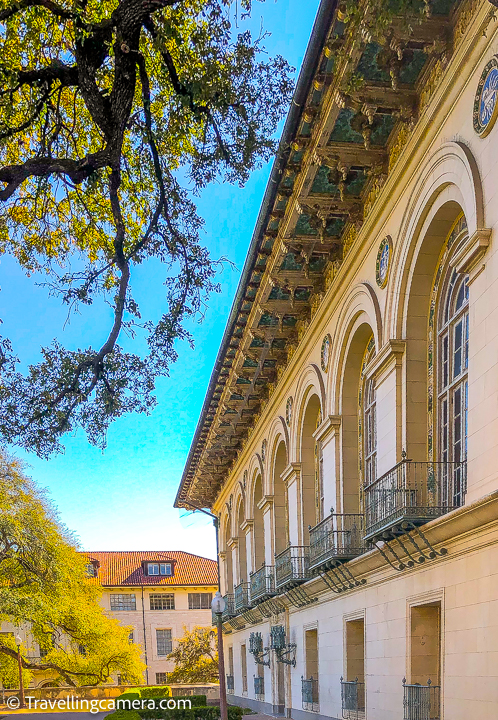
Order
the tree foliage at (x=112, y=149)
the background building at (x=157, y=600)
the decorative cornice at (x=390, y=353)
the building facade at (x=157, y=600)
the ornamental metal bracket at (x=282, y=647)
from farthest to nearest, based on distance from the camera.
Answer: the background building at (x=157, y=600) → the building facade at (x=157, y=600) → the ornamental metal bracket at (x=282, y=647) → the decorative cornice at (x=390, y=353) → the tree foliage at (x=112, y=149)

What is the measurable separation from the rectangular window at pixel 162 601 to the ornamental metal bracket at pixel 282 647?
43.6 m

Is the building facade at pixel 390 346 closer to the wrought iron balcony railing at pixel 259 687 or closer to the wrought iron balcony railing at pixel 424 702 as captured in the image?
the wrought iron balcony railing at pixel 424 702

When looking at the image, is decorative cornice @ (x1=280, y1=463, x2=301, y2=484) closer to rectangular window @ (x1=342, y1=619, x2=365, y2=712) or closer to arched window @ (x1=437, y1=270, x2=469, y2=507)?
rectangular window @ (x1=342, y1=619, x2=365, y2=712)

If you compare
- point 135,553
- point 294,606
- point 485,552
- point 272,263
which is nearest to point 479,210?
point 485,552

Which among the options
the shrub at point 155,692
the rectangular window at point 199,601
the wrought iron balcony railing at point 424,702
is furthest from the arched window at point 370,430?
the rectangular window at point 199,601

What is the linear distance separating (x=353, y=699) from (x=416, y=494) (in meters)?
6.38

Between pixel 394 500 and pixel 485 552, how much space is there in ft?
8.83

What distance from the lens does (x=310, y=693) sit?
22.0m

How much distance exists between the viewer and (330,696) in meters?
19.9

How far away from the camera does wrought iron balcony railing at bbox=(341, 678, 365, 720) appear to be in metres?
17.2

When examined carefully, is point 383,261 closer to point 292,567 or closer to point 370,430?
point 370,430

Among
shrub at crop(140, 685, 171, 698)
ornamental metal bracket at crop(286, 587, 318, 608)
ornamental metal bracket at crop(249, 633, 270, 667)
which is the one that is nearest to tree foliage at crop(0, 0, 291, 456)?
ornamental metal bracket at crop(286, 587, 318, 608)

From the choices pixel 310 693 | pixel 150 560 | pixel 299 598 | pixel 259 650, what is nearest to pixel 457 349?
pixel 299 598

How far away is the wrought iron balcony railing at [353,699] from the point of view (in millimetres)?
17172
